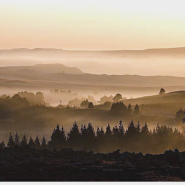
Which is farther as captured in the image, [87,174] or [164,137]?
[164,137]

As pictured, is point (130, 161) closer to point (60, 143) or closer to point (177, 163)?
point (177, 163)

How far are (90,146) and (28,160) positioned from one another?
271ft

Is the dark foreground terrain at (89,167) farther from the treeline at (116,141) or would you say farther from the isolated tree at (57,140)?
the treeline at (116,141)

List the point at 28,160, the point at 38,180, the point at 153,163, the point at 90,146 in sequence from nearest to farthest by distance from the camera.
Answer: the point at 38,180
the point at 153,163
the point at 28,160
the point at 90,146

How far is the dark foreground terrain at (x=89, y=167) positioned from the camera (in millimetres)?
78500

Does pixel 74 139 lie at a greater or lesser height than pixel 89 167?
lesser

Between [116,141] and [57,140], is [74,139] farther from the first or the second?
[116,141]

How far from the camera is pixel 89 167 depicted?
87188mm

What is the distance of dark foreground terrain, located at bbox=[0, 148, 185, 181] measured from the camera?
78500 millimetres

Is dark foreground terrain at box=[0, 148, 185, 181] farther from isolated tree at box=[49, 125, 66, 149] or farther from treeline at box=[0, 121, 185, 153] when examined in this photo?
treeline at box=[0, 121, 185, 153]

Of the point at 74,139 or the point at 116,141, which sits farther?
the point at 116,141

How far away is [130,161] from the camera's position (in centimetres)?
9212

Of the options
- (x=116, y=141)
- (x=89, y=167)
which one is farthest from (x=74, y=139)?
(x=89, y=167)

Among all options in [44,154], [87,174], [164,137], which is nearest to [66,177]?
[87,174]
